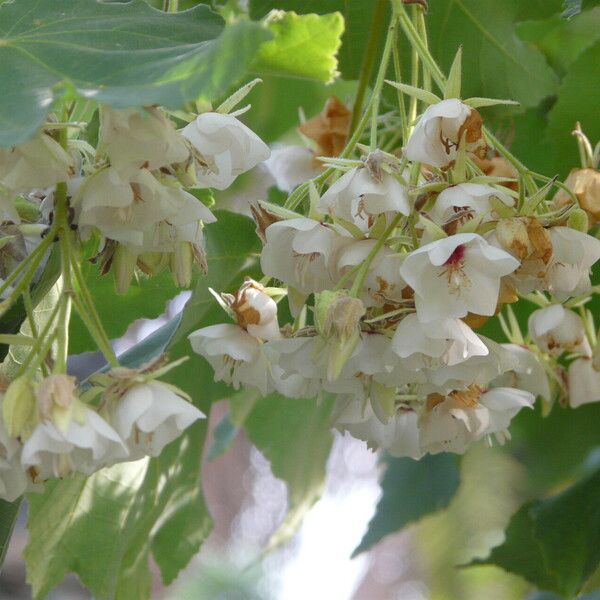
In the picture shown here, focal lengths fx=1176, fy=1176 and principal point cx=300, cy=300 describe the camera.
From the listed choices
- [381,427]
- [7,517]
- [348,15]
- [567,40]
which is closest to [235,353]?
[381,427]

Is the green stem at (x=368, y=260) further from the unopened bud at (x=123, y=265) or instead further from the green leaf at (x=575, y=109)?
the green leaf at (x=575, y=109)

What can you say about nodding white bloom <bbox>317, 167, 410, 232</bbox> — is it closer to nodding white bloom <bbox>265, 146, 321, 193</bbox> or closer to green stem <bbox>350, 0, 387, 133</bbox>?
green stem <bbox>350, 0, 387, 133</bbox>

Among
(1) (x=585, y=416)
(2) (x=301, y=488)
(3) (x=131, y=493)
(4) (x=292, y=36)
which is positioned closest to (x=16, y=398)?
(4) (x=292, y=36)

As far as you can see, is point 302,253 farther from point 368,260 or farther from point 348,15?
point 348,15

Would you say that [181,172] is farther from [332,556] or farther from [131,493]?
[332,556]

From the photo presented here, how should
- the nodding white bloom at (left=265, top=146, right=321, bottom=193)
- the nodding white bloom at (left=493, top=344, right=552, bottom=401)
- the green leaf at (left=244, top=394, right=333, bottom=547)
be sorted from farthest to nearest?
the green leaf at (left=244, top=394, right=333, bottom=547)
the nodding white bloom at (left=265, top=146, right=321, bottom=193)
the nodding white bloom at (left=493, top=344, right=552, bottom=401)

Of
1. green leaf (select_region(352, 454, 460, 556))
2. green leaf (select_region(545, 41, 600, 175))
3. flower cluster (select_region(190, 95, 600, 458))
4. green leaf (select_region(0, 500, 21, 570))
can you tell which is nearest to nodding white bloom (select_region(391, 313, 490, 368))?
flower cluster (select_region(190, 95, 600, 458))
